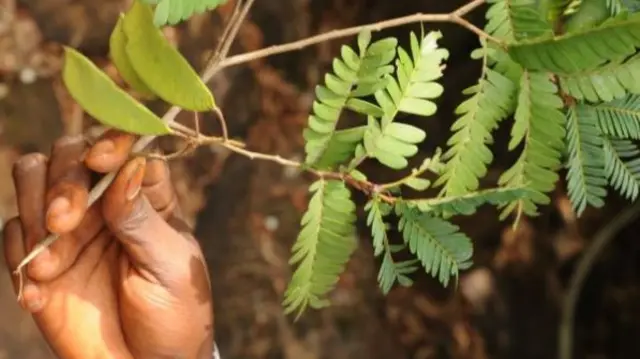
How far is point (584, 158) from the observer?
28.2 inches

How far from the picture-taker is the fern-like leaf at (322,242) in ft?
2.26

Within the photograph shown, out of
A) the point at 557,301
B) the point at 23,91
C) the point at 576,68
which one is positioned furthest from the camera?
the point at 557,301

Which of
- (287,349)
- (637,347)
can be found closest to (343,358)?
(287,349)

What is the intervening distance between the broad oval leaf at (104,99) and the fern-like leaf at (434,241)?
0.71ft

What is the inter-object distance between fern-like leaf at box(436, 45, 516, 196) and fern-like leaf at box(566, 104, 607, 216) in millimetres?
57

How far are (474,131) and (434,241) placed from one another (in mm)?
94

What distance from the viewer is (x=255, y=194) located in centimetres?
167

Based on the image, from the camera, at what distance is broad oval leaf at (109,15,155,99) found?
1.93 ft

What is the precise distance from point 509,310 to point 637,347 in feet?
0.76

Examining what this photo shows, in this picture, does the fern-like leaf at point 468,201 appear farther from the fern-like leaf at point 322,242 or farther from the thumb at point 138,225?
the thumb at point 138,225

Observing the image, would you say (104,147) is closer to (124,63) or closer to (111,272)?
(124,63)

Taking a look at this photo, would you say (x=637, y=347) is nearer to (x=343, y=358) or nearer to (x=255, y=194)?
(x=343, y=358)

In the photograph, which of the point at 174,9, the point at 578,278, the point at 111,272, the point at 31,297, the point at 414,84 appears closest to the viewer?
the point at 174,9

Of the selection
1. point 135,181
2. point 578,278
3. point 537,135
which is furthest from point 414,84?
point 578,278
